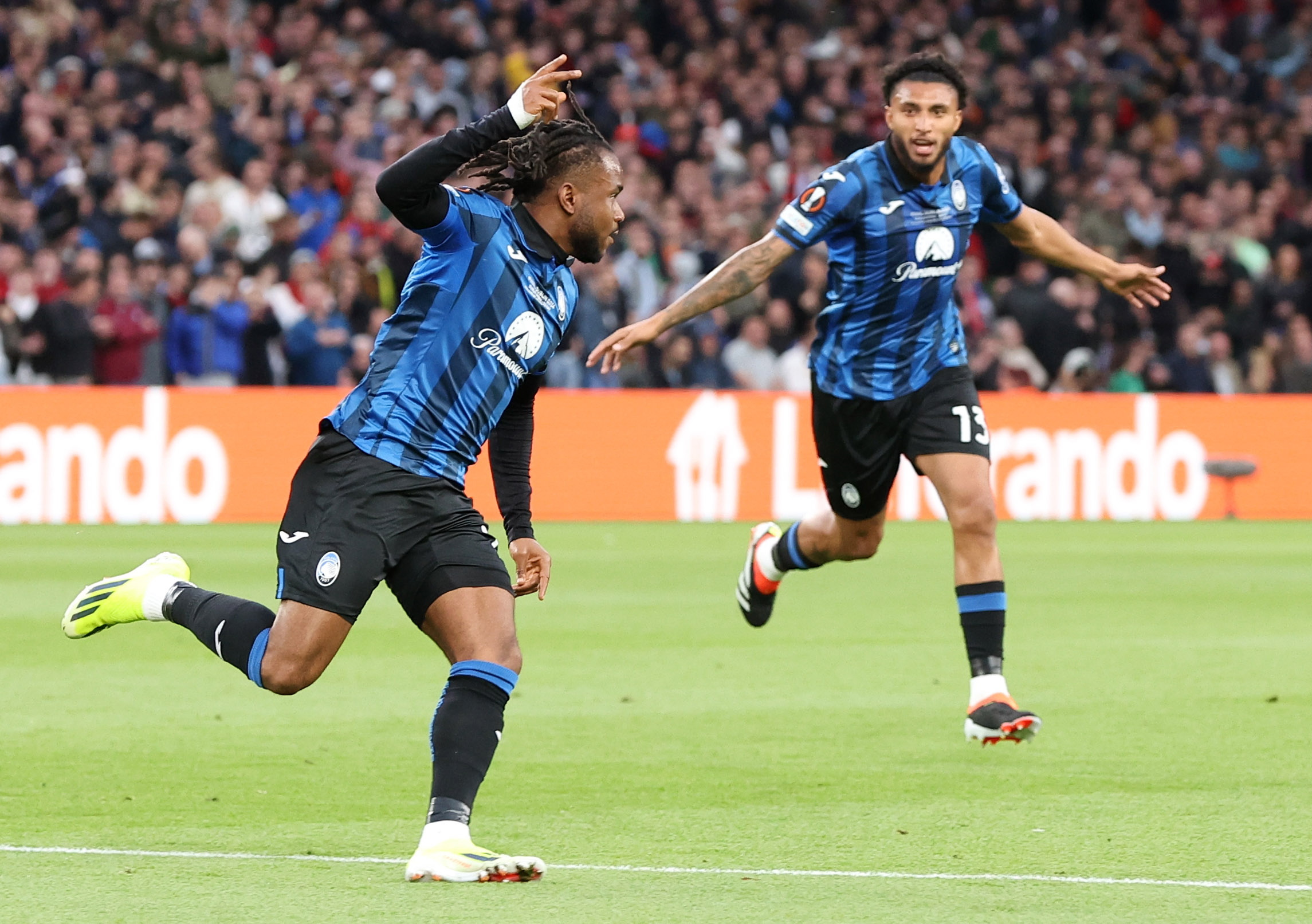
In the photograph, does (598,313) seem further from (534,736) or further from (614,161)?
(614,161)

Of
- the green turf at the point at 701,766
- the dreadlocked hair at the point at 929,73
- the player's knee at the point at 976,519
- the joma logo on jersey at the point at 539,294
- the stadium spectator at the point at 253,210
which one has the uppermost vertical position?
the stadium spectator at the point at 253,210

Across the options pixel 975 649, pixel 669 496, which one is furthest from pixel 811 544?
pixel 669 496

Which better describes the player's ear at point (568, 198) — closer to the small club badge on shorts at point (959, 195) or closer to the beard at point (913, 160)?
the beard at point (913, 160)

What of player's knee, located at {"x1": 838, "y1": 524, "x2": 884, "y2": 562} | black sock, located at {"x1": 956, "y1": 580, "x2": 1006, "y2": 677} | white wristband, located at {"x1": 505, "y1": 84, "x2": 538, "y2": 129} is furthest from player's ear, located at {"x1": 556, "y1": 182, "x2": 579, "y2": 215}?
player's knee, located at {"x1": 838, "y1": 524, "x2": 884, "y2": 562}

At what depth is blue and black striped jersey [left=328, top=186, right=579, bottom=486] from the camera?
5586 mm

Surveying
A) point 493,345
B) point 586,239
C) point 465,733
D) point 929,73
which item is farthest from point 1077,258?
point 465,733

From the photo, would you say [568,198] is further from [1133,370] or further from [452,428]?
[1133,370]

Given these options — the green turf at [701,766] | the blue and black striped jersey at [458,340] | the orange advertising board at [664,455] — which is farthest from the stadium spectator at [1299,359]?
the blue and black striped jersey at [458,340]

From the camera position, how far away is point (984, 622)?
7.95 m

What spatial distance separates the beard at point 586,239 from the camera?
569 cm

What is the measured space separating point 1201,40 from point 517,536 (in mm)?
24782

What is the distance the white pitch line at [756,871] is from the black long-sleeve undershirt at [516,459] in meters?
1.09

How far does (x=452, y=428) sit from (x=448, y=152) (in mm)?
808

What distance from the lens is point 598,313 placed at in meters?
20.4
